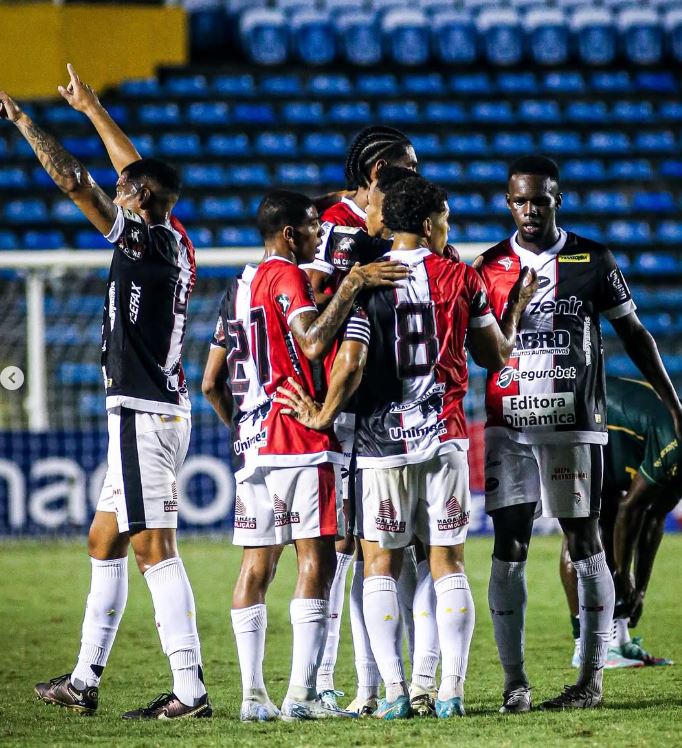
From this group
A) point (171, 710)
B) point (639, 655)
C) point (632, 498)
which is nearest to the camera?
point (171, 710)

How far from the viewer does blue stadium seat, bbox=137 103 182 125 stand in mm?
20750

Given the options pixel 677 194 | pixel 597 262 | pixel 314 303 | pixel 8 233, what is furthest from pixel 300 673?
pixel 677 194

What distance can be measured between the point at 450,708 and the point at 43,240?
49.5 ft

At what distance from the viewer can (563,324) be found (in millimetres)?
5152

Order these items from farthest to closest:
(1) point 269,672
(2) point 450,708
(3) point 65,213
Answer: (3) point 65,213, (1) point 269,672, (2) point 450,708

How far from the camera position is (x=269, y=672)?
625 cm

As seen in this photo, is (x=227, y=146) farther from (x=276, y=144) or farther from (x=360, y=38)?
(x=360, y=38)

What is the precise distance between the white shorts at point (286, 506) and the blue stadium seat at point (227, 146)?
644 inches

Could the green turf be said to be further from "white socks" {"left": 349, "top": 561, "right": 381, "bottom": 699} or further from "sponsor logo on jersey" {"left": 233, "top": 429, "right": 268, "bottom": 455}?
"sponsor logo on jersey" {"left": 233, "top": 429, "right": 268, "bottom": 455}

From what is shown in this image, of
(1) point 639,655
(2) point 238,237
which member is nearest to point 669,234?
(2) point 238,237

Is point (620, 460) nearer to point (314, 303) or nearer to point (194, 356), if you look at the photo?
point (314, 303)

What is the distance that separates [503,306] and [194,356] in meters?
9.44

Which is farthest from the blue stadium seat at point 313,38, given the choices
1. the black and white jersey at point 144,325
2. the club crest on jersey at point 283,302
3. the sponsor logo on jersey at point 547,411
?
the club crest on jersey at point 283,302

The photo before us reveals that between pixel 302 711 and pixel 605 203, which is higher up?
pixel 605 203
